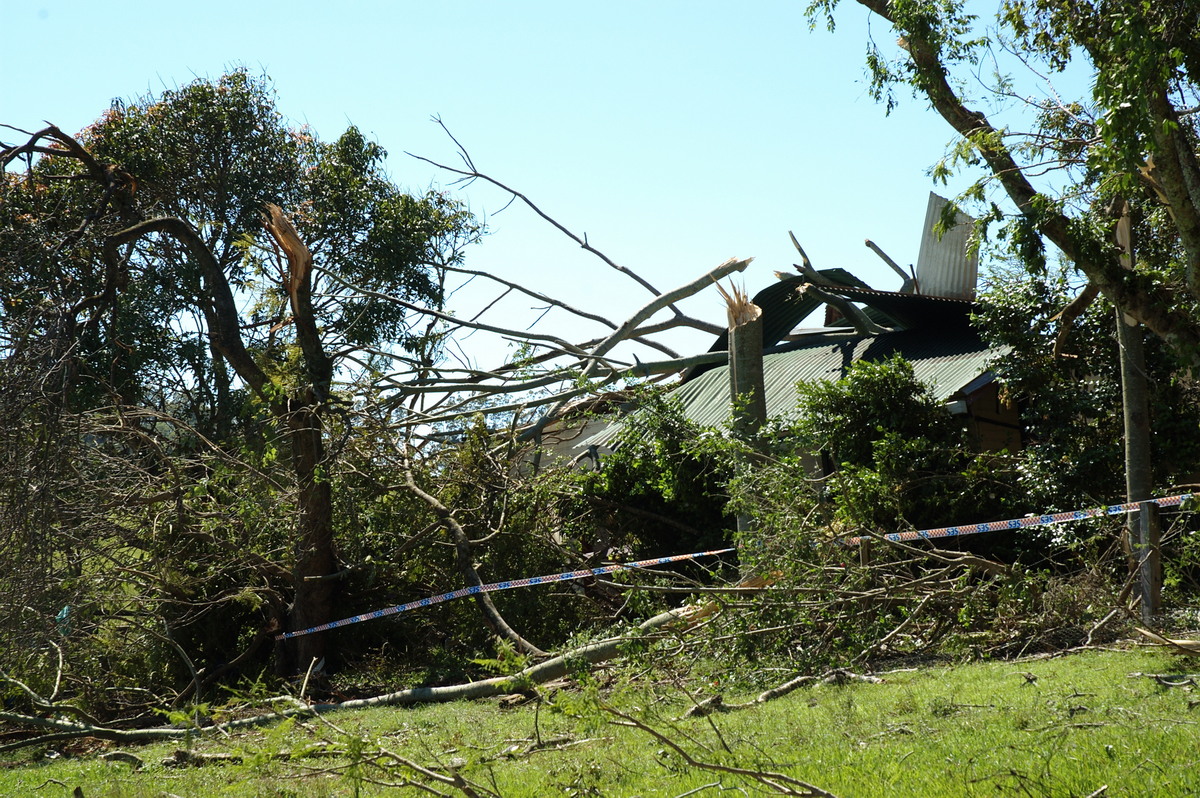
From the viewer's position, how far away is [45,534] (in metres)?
5.36

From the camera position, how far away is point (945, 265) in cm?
1623

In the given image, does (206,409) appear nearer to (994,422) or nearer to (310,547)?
(310,547)

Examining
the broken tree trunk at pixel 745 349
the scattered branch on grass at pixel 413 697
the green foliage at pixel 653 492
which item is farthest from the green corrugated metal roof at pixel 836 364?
the scattered branch on grass at pixel 413 697

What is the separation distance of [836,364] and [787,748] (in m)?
10.9

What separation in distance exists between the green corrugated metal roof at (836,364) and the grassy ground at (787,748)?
5.86m

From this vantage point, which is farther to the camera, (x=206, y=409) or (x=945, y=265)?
(x=206, y=409)

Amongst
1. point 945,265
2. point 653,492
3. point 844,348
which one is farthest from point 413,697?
point 945,265

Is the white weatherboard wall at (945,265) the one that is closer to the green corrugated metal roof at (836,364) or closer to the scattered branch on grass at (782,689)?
the green corrugated metal roof at (836,364)

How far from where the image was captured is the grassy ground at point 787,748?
3.93 metres

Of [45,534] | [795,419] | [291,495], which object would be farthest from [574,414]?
[45,534]

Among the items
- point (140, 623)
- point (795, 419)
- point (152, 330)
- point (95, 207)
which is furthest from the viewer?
point (152, 330)

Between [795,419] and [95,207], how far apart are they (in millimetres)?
8094

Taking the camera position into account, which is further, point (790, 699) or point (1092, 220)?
point (1092, 220)

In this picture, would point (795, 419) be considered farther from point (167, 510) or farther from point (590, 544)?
point (167, 510)
